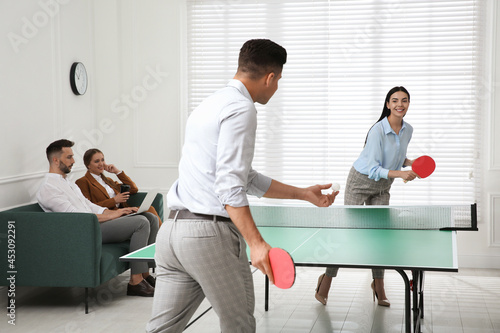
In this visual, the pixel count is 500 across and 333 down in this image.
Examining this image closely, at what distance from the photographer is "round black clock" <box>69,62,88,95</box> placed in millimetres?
5871

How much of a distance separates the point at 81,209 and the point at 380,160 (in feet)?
7.99

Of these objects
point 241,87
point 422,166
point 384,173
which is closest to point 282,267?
point 241,87

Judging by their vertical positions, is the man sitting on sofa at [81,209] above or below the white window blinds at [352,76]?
below

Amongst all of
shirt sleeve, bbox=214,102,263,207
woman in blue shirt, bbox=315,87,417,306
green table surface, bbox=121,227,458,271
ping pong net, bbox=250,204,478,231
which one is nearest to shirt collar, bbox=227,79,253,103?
shirt sleeve, bbox=214,102,263,207

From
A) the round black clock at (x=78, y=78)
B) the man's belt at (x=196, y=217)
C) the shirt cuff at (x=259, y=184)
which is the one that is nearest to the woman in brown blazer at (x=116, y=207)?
the round black clock at (x=78, y=78)

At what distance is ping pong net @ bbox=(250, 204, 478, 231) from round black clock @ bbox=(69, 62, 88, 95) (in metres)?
2.67

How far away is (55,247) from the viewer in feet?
14.1

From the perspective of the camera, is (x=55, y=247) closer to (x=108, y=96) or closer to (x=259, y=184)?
(x=259, y=184)

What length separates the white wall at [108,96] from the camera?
4.90 m

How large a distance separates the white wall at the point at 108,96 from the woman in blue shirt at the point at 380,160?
1742 millimetres

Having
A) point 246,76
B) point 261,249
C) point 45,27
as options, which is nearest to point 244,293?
point 261,249

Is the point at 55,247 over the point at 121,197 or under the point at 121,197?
under

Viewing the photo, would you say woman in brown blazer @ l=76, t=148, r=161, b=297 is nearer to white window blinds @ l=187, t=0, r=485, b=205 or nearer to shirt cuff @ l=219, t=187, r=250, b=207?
white window blinds @ l=187, t=0, r=485, b=205

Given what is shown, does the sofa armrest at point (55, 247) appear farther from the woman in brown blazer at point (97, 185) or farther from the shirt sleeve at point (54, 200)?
the woman in brown blazer at point (97, 185)
